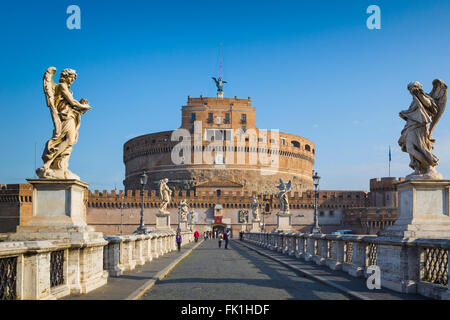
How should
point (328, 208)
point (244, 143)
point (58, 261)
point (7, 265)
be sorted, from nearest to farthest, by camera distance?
point (7, 265) → point (58, 261) → point (328, 208) → point (244, 143)

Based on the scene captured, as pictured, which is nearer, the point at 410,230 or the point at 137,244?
the point at 410,230

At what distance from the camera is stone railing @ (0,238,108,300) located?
6.42 metres

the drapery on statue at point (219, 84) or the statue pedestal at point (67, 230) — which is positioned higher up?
the drapery on statue at point (219, 84)

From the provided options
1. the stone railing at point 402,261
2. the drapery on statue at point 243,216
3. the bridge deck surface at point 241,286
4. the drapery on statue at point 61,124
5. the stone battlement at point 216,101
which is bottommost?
the drapery on statue at point 243,216

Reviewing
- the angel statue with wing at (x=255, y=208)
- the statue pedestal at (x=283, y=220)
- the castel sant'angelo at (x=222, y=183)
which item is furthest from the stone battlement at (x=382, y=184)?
the statue pedestal at (x=283, y=220)

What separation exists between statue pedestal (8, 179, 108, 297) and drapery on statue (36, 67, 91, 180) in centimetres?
22

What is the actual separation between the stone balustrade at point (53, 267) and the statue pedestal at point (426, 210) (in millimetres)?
5333

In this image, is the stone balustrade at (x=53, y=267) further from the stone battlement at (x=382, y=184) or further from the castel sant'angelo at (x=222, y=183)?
the stone battlement at (x=382, y=184)

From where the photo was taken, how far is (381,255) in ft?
32.2

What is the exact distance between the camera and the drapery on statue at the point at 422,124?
959 cm
